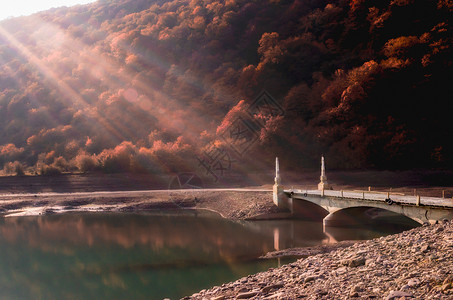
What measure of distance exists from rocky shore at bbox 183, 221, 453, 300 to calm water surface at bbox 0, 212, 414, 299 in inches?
159

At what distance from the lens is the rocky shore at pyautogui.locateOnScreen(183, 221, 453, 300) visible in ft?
38.8

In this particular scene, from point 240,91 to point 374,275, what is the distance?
5870 centimetres

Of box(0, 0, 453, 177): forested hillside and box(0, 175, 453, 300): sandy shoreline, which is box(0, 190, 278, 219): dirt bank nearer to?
box(0, 0, 453, 177): forested hillside

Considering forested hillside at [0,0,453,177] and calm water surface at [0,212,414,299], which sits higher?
forested hillside at [0,0,453,177]

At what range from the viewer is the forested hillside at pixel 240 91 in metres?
51.3

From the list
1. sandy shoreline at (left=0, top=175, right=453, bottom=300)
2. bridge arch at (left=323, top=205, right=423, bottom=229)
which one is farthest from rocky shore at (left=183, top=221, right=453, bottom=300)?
bridge arch at (left=323, top=205, right=423, bottom=229)

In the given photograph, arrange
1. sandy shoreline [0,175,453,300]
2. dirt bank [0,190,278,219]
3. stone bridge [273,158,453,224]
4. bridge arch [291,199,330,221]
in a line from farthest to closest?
dirt bank [0,190,278,219] < bridge arch [291,199,330,221] < stone bridge [273,158,453,224] < sandy shoreline [0,175,453,300]

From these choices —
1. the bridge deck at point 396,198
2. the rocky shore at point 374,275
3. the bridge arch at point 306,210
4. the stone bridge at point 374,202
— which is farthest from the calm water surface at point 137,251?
the rocky shore at point 374,275

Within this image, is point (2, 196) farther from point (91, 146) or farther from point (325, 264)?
point (325, 264)

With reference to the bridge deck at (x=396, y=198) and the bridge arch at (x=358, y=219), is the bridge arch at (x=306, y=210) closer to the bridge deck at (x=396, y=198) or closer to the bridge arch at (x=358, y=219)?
the bridge deck at (x=396, y=198)

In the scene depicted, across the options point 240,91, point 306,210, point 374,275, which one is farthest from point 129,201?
point 374,275

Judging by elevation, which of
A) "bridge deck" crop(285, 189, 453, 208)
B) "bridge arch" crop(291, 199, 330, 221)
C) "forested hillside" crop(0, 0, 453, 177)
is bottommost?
"bridge arch" crop(291, 199, 330, 221)

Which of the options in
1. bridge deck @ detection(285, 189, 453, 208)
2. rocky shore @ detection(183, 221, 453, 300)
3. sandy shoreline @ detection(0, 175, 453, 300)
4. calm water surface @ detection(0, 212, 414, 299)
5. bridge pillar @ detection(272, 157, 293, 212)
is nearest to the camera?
rocky shore @ detection(183, 221, 453, 300)

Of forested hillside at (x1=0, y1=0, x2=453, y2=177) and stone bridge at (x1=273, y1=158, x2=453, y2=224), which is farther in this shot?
forested hillside at (x1=0, y1=0, x2=453, y2=177)
